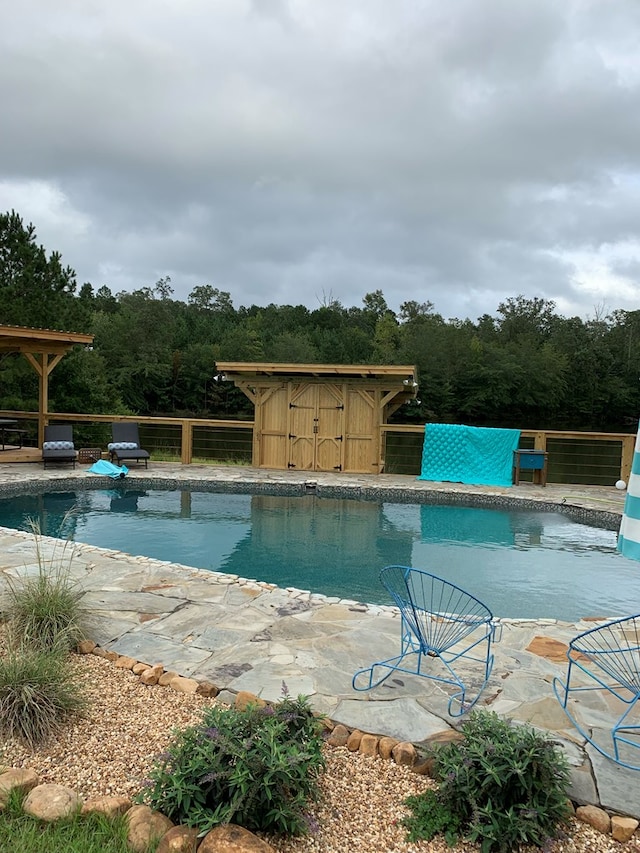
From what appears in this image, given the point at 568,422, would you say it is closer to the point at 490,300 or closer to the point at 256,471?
the point at 490,300

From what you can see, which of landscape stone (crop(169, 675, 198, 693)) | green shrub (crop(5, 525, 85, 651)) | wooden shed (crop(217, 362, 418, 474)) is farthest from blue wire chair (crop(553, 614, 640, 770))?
wooden shed (crop(217, 362, 418, 474))

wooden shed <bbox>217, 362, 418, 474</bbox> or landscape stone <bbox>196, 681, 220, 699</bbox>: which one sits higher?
wooden shed <bbox>217, 362, 418, 474</bbox>

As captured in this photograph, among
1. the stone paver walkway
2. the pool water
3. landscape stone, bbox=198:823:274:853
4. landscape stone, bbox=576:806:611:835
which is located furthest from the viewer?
the pool water

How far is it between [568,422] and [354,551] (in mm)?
30072

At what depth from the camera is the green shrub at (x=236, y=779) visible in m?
2.04

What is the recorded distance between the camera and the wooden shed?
1230 centimetres

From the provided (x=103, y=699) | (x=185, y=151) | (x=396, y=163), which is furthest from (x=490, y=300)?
(x=103, y=699)

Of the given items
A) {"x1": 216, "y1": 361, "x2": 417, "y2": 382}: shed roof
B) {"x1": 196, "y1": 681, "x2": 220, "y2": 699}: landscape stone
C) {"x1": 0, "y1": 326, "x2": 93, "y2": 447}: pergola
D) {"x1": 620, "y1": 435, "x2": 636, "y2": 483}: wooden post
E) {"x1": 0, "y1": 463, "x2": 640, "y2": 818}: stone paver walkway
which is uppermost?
{"x1": 0, "y1": 326, "x2": 93, "y2": 447}: pergola

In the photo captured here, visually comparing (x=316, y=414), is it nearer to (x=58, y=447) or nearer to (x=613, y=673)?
(x=58, y=447)

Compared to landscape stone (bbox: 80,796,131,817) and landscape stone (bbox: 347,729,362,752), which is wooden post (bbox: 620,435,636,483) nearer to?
landscape stone (bbox: 347,729,362,752)

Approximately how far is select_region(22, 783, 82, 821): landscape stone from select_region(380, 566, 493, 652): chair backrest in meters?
1.65

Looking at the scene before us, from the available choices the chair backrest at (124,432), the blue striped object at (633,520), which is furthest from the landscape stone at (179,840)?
the chair backrest at (124,432)

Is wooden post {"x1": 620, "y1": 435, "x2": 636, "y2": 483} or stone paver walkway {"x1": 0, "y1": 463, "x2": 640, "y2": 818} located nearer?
stone paver walkway {"x1": 0, "y1": 463, "x2": 640, "y2": 818}

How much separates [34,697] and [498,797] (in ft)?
6.33
